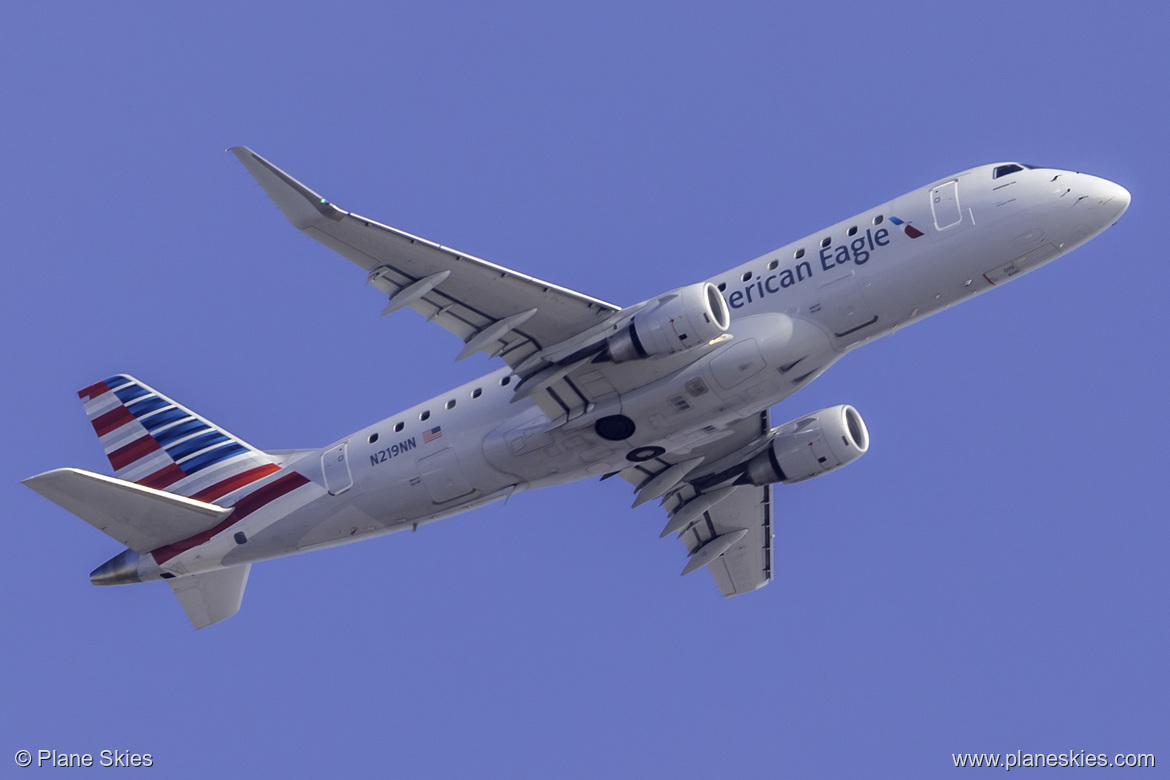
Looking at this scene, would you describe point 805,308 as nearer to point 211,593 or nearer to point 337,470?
point 337,470

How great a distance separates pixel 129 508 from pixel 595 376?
48.8 feet

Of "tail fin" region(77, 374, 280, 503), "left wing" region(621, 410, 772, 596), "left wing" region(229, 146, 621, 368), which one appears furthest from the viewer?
"tail fin" region(77, 374, 280, 503)

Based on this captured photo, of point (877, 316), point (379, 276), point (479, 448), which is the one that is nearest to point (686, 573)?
point (479, 448)

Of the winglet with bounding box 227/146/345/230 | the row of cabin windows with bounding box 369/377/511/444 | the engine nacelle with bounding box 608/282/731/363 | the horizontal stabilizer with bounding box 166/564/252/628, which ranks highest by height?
the winglet with bounding box 227/146/345/230

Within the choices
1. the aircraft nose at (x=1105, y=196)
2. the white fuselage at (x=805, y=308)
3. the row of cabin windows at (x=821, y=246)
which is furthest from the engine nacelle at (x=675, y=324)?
the aircraft nose at (x=1105, y=196)

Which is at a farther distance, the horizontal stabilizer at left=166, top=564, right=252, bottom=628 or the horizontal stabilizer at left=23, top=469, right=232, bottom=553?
the horizontal stabilizer at left=166, top=564, right=252, bottom=628

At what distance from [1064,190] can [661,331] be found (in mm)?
11071

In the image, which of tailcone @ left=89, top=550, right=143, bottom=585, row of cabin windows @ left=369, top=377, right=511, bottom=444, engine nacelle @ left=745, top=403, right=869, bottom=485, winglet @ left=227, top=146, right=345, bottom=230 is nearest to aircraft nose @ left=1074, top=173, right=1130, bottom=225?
engine nacelle @ left=745, top=403, right=869, bottom=485

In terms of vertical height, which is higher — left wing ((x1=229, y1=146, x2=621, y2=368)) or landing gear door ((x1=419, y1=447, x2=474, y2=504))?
left wing ((x1=229, y1=146, x2=621, y2=368))

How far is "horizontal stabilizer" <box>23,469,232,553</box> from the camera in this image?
Result: 39.6 metres

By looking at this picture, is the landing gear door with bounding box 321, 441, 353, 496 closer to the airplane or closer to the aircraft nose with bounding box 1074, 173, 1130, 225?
the airplane

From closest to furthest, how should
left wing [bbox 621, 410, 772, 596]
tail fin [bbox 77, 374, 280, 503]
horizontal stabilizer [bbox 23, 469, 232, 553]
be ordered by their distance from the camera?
horizontal stabilizer [bbox 23, 469, 232, 553], left wing [bbox 621, 410, 772, 596], tail fin [bbox 77, 374, 280, 503]

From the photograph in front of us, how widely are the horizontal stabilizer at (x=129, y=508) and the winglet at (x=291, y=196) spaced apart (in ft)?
36.6

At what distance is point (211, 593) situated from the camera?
148ft
